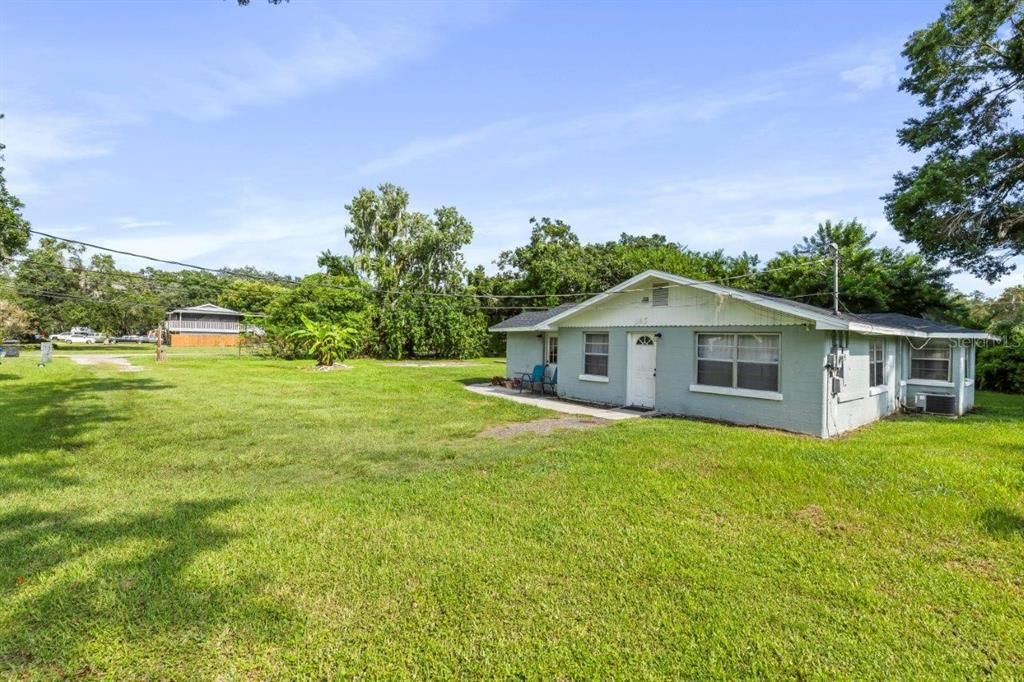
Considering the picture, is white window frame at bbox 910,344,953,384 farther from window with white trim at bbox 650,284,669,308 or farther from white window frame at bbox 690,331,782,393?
window with white trim at bbox 650,284,669,308

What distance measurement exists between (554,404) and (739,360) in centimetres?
483

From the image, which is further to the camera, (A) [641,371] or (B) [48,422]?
(A) [641,371]

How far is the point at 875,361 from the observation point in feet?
38.2

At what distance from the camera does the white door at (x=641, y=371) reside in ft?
40.4

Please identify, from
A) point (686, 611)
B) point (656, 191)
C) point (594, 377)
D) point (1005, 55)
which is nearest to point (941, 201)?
point (1005, 55)

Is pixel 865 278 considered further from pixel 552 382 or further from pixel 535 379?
pixel 535 379

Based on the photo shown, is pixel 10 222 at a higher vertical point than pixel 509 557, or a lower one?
higher

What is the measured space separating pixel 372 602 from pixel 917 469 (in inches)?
282

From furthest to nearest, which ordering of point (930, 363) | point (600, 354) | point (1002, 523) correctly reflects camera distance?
point (600, 354), point (930, 363), point (1002, 523)

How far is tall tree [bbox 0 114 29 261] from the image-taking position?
48.5 feet

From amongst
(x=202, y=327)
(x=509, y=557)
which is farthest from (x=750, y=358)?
(x=202, y=327)

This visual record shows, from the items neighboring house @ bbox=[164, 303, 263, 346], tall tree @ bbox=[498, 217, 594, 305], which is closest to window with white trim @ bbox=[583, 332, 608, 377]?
tall tree @ bbox=[498, 217, 594, 305]

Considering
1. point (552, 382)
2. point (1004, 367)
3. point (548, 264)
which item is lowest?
point (552, 382)

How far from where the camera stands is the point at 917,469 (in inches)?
261
